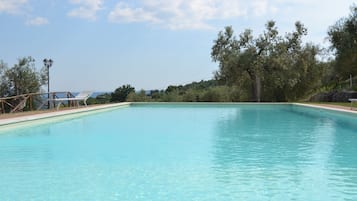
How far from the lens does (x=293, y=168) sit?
454 centimetres

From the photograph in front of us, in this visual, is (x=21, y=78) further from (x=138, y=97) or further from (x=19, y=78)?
(x=138, y=97)

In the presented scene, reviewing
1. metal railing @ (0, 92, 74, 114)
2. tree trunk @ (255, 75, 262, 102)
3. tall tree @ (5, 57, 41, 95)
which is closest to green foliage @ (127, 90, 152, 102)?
tall tree @ (5, 57, 41, 95)

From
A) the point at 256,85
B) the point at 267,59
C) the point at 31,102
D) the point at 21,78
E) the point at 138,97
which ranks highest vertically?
the point at 267,59

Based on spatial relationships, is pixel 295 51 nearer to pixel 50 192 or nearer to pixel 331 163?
pixel 331 163

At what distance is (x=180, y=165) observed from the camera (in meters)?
4.76

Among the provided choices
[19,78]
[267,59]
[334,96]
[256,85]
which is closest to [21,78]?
[19,78]

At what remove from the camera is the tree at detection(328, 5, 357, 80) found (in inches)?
734

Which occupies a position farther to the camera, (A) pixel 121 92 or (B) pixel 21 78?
(A) pixel 121 92

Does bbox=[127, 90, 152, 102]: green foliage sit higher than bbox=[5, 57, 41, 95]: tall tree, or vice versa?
bbox=[5, 57, 41, 95]: tall tree

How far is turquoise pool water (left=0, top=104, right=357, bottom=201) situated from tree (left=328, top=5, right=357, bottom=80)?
12.2 meters

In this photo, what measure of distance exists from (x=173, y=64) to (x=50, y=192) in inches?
726

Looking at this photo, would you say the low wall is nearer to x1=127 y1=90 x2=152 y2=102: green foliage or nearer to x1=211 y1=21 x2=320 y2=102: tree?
x1=211 y1=21 x2=320 y2=102: tree

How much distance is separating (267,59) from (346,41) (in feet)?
13.8

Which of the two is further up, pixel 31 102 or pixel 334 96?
pixel 334 96
